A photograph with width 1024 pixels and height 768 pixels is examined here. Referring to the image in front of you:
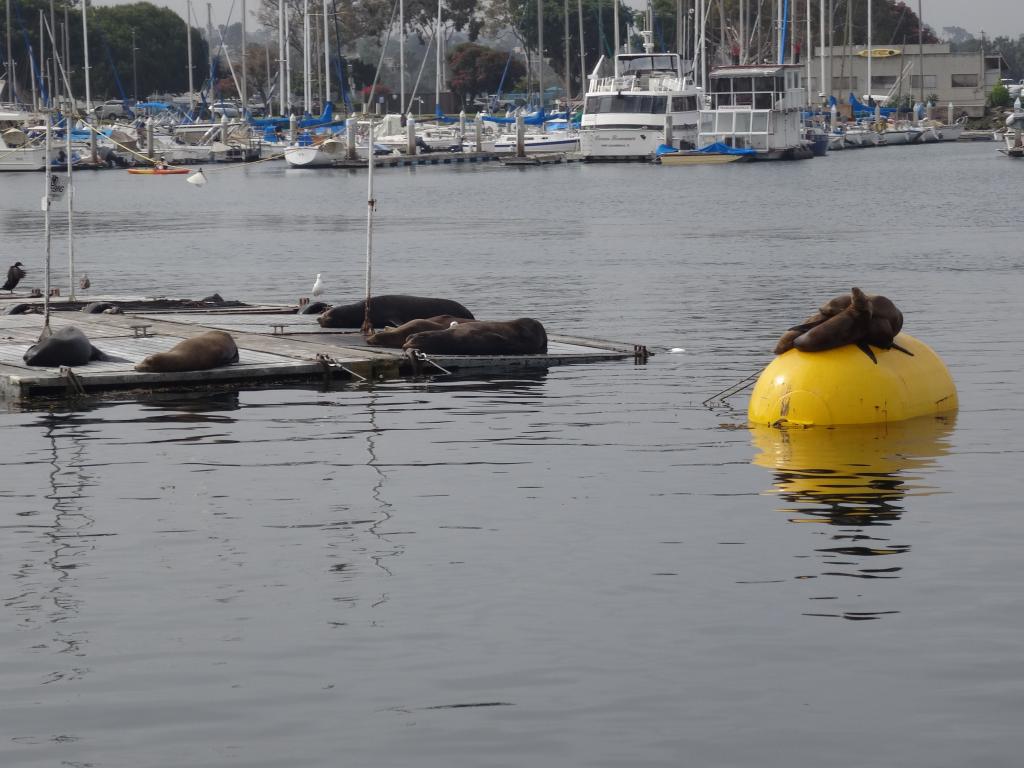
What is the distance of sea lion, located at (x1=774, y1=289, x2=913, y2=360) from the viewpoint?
19266 millimetres

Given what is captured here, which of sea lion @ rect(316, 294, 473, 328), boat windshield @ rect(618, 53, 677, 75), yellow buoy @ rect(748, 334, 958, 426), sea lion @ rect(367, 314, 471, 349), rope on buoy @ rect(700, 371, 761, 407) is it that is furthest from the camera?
boat windshield @ rect(618, 53, 677, 75)

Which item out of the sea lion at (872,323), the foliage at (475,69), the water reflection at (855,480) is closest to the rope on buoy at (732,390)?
the water reflection at (855,480)

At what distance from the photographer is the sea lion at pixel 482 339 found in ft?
83.8

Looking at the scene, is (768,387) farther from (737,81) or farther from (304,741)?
(737,81)

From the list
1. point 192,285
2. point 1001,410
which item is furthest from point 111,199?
point 1001,410

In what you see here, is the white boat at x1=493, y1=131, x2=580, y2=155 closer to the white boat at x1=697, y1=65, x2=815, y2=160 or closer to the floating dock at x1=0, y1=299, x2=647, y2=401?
the white boat at x1=697, y1=65, x2=815, y2=160

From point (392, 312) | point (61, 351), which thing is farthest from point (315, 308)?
point (61, 351)

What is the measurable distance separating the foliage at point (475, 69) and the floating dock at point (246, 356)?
16230 centimetres

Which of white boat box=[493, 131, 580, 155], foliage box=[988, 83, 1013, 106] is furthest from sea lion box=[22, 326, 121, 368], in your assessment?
foliage box=[988, 83, 1013, 106]

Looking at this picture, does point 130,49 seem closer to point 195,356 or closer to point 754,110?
point 754,110

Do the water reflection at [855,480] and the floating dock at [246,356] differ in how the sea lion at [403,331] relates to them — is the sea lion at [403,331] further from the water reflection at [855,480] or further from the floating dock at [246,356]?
the water reflection at [855,480]

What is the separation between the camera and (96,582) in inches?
524

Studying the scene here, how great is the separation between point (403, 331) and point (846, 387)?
8.65 m

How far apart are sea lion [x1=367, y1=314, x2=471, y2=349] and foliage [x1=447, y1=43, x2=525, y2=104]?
165466 mm
